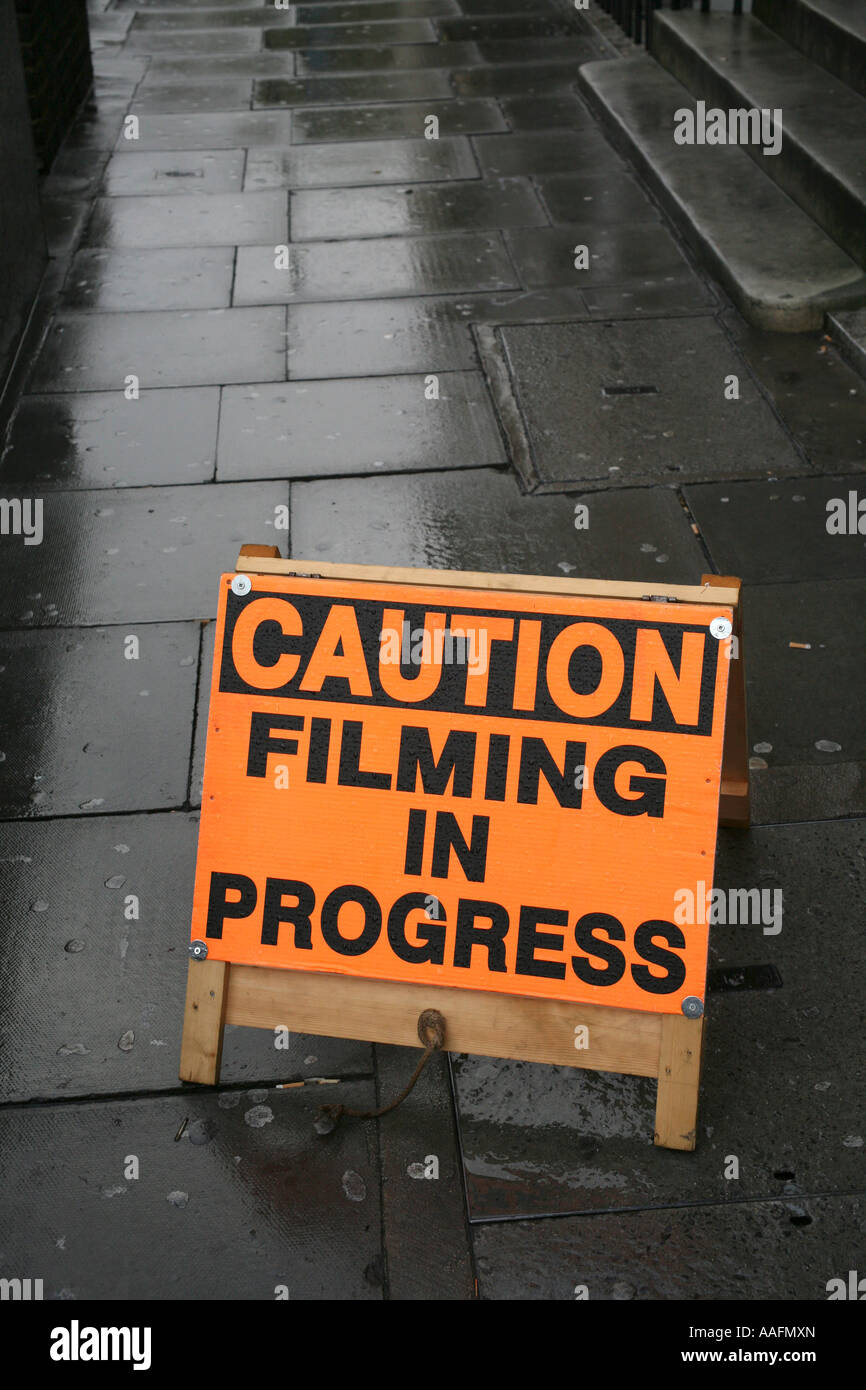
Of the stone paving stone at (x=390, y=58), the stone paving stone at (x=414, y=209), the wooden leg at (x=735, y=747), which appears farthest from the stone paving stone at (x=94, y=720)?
the stone paving stone at (x=390, y=58)

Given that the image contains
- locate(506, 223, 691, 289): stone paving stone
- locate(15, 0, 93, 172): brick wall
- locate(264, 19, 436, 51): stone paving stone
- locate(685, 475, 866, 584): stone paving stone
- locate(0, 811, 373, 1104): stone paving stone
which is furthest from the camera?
locate(264, 19, 436, 51): stone paving stone

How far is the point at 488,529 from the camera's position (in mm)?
5453

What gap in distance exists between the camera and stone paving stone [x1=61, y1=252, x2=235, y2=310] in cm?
774

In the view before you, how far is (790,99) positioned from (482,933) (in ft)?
24.0

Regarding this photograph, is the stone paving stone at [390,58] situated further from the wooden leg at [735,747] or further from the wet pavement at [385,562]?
the wooden leg at [735,747]

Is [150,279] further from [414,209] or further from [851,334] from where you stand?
[851,334]

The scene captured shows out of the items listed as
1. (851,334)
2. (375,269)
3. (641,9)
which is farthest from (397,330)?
(641,9)

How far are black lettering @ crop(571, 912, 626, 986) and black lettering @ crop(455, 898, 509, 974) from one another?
0.17 meters

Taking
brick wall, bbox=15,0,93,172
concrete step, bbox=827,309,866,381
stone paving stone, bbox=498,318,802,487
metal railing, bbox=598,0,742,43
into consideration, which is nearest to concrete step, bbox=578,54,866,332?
concrete step, bbox=827,309,866,381

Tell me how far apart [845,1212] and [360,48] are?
12185mm

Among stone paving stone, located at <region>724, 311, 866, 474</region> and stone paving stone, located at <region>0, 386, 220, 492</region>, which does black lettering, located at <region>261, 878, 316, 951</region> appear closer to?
stone paving stone, located at <region>0, 386, 220, 492</region>

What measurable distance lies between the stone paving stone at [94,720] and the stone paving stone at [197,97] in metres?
7.88

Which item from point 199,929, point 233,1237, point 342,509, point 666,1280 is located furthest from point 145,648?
point 666,1280

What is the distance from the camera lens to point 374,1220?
2.93 meters
